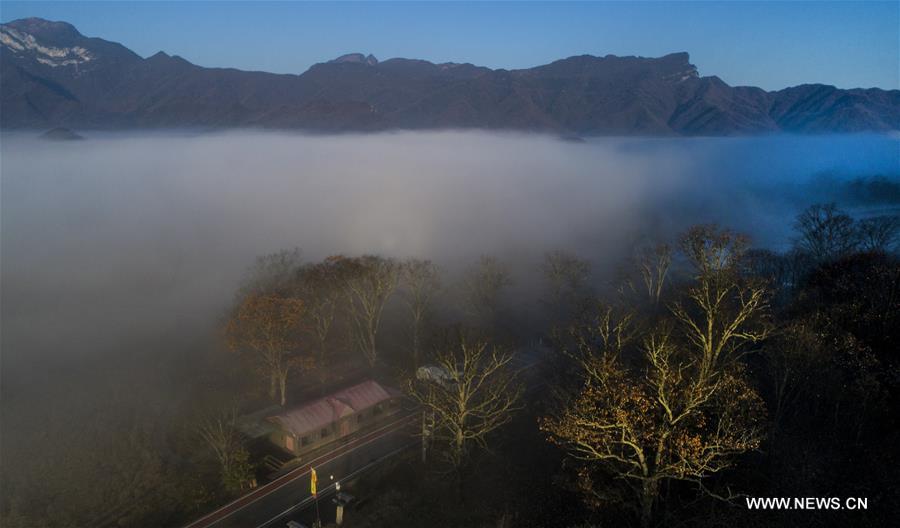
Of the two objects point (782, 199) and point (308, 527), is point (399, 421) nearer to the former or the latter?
point (308, 527)

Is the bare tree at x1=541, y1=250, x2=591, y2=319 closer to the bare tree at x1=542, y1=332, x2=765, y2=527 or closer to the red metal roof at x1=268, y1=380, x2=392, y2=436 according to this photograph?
the red metal roof at x1=268, y1=380, x2=392, y2=436

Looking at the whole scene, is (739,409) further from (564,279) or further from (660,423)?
(564,279)

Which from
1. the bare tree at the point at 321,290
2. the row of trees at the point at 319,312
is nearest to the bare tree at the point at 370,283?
the row of trees at the point at 319,312

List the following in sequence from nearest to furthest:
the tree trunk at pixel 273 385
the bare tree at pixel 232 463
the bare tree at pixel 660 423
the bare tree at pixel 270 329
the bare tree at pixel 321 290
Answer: the bare tree at pixel 660 423 < the bare tree at pixel 232 463 < the bare tree at pixel 270 329 < the tree trunk at pixel 273 385 < the bare tree at pixel 321 290

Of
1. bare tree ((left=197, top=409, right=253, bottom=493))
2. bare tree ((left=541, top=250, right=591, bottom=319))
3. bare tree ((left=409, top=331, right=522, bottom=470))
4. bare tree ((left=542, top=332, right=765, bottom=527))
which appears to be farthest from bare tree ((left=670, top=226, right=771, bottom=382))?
bare tree ((left=197, top=409, right=253, bottom=493))

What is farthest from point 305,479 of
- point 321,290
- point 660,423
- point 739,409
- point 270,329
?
point 739,409

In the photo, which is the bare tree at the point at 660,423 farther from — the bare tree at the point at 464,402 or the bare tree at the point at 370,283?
the bare tree at the point at 370,283

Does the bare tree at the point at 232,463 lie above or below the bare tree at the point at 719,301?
below
